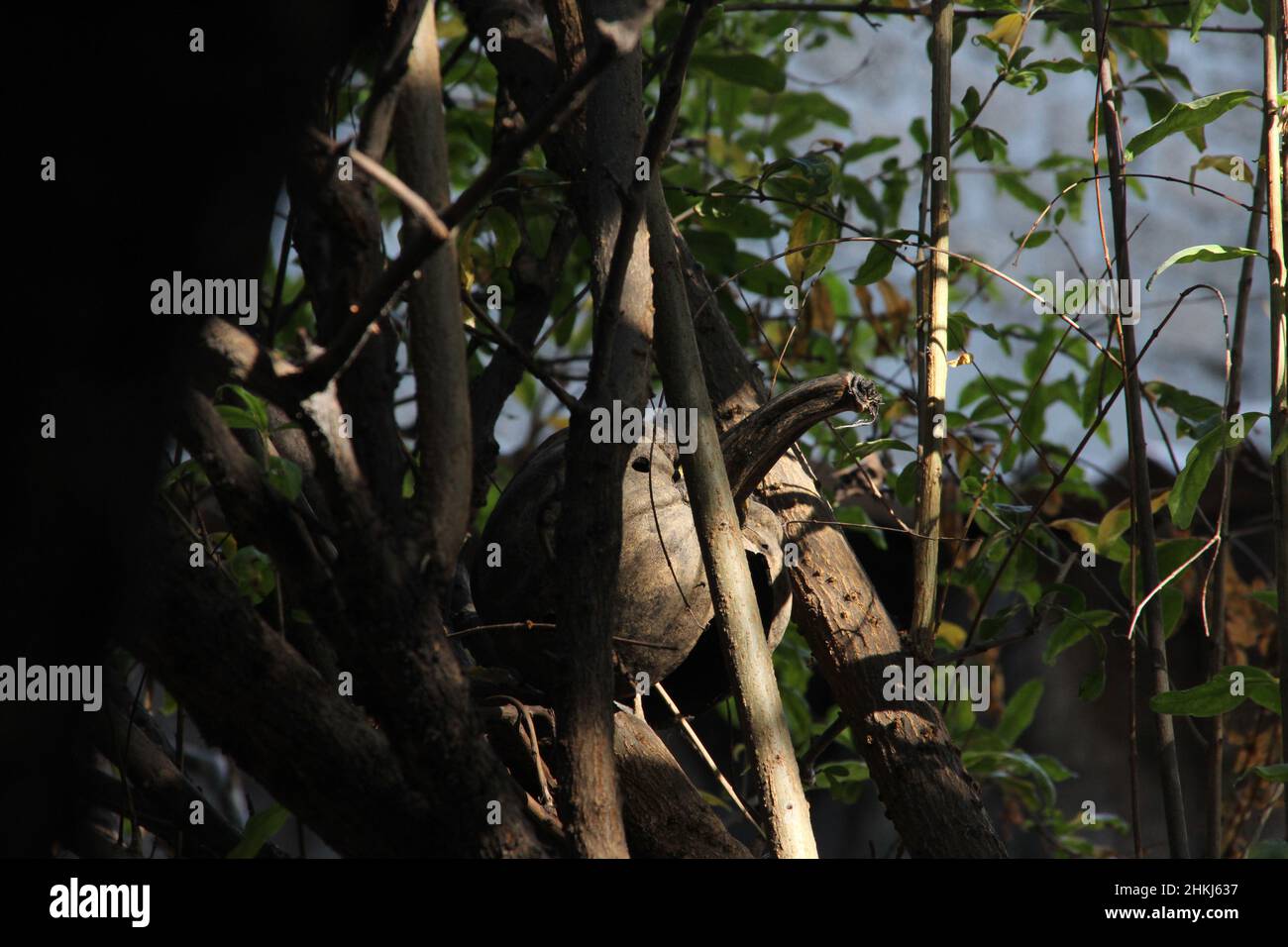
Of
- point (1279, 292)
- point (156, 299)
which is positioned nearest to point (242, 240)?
point (156, 299)

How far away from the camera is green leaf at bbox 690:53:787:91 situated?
5.30 feet

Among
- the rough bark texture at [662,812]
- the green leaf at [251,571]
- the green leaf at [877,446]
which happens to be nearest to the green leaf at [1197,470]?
the green leaf at [877,446]

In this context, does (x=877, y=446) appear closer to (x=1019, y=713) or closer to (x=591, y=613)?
(x=591, y=613)

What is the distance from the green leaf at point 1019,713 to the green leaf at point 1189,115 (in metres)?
1.03

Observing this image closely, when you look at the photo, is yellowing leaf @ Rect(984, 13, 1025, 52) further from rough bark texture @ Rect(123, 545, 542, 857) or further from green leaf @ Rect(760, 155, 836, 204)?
rough bark texture @ Rect(123, 545, 542, 857)

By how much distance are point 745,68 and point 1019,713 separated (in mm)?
1084

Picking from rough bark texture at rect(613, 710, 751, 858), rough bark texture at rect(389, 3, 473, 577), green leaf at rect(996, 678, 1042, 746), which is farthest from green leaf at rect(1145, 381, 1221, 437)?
rough bark texture at rect(389, 3, 473, 577)

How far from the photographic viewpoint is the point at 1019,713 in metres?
1.83

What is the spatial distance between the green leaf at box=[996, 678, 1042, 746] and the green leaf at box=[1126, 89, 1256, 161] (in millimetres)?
1033

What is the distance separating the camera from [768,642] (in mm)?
Answer: 1115

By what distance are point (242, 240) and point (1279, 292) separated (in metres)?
0.93

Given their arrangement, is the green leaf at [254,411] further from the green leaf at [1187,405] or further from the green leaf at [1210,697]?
→ the green leaf at [1187,405]

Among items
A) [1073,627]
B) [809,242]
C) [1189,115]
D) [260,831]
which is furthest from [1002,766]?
[260,831]
